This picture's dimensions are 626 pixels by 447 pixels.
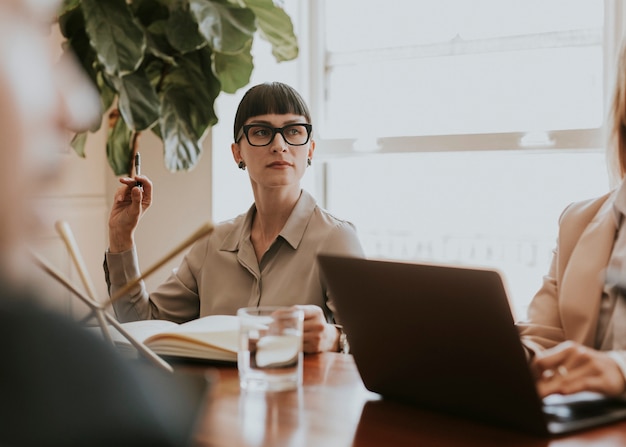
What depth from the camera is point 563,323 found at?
159 cm

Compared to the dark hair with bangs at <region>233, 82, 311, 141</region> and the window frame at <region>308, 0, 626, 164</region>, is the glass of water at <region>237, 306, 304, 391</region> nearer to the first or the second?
the dark hair with bangs at <region>233, 82, 311, 141</region>

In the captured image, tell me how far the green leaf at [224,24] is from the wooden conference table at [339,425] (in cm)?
149

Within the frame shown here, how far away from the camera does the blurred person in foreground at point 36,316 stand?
0.29 m

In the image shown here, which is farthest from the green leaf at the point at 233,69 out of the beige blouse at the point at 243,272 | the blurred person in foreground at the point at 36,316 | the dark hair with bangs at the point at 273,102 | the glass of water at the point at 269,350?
the blurred person in foreground at the point at 36,316

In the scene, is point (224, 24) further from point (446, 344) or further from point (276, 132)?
point (446, 344)

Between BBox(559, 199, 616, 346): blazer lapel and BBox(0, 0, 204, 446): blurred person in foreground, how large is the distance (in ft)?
4.47

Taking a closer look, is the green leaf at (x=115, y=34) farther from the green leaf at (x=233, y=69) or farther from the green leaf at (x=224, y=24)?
the green leaf at (x=233, y=69)

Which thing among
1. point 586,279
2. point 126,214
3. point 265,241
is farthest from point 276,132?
point 586,279

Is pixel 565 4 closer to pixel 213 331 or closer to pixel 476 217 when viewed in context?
pixel 476 217

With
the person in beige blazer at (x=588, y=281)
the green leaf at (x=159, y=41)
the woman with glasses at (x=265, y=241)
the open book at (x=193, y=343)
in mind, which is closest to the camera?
the open book at (x=193, y=343)

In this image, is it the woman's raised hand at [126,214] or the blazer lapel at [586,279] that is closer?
the blazer lapel at [586,279]

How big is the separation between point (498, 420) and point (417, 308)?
6.9 inches

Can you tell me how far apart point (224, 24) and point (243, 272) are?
857mm

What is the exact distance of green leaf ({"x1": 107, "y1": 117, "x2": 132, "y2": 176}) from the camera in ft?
9.37
